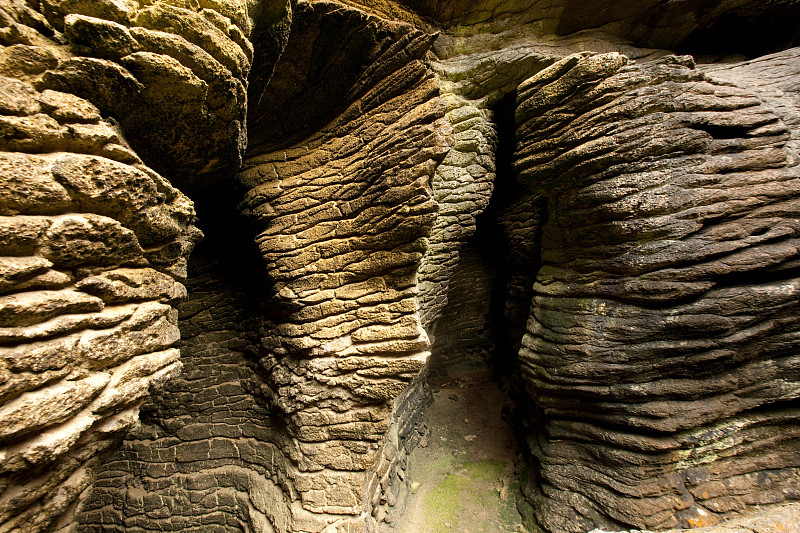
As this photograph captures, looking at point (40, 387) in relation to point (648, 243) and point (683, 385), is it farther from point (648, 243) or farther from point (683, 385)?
point (683, 385)

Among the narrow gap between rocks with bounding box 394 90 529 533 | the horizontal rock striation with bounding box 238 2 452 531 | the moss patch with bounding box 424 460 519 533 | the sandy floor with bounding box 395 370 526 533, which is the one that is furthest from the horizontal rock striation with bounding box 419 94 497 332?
the moss patch with bounding box 424 460 519 533

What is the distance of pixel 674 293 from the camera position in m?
3.46

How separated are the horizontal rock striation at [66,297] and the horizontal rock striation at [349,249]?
164 cm

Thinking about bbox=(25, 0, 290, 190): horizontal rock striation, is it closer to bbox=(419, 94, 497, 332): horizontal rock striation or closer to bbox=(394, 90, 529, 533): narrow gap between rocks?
bbox=(419, 94, 497, 332): horizontal rock striation

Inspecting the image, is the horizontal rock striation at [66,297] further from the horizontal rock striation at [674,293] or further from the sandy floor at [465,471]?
the horizontal rock striation at [674,293]

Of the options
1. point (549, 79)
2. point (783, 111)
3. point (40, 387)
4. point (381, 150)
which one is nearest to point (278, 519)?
point (40, 387)

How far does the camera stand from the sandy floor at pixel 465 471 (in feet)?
14.9

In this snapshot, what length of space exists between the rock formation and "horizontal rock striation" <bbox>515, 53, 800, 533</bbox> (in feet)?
0.09

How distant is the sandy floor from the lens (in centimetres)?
453

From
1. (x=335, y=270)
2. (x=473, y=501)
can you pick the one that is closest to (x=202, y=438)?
(x=335, y=270)

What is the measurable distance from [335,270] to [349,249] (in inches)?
11.9

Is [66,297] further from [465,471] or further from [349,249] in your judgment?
[465,471]

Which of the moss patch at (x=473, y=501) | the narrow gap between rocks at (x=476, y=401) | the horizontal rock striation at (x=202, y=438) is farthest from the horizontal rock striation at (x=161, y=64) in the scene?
the moss patch at (x=473, y=501)

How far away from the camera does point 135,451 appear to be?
4.30 meters
